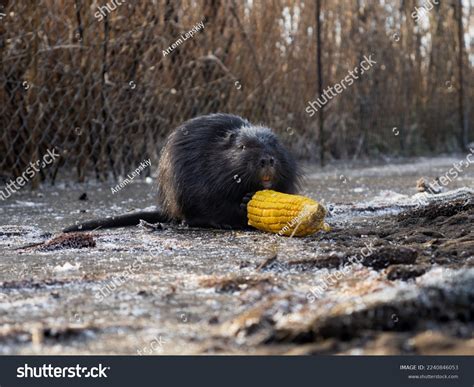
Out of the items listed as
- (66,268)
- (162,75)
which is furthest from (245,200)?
(162,75)

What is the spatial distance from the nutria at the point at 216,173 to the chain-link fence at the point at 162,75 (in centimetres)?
228

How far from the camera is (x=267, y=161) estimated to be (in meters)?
3.94

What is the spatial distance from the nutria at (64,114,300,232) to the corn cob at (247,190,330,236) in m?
Result: 0.14

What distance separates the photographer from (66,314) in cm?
211

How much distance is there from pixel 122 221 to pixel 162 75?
350cm

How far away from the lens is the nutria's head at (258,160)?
3955 mm

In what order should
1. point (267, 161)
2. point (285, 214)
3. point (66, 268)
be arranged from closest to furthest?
point (66, 268)
point (285, 214)
point (267, 161)

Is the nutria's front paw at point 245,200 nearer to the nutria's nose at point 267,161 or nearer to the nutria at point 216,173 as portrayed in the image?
the nutria at point 216,173

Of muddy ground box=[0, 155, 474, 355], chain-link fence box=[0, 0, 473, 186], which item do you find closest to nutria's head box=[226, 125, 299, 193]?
muddy ground box=[0, 155, 474, 355]

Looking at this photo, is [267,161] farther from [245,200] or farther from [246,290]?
[246,290]

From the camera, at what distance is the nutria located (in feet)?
13.1

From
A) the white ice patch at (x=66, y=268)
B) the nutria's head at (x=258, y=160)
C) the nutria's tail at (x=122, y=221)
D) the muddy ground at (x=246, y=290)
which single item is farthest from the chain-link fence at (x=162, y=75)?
the white ice patch at (x=66, y=268)

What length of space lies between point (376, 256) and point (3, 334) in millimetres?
1221
